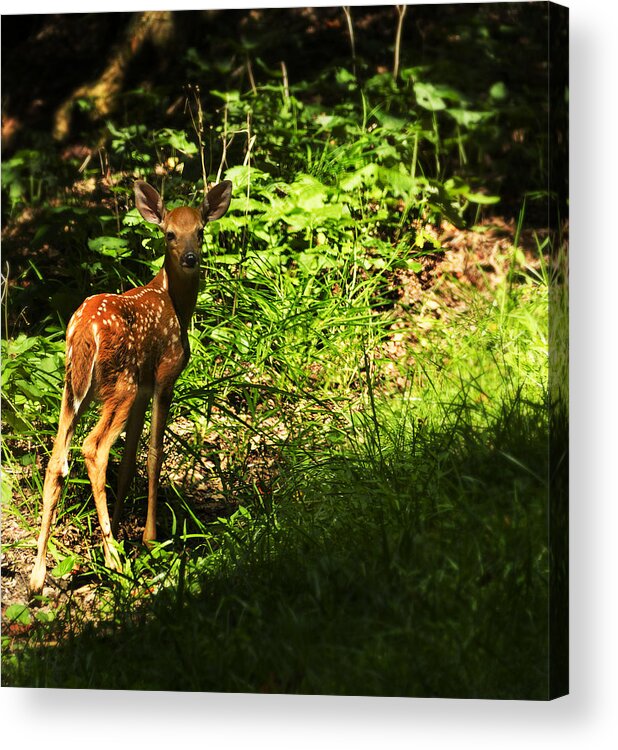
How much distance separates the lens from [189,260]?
5.52 m

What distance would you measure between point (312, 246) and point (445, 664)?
1590 mm

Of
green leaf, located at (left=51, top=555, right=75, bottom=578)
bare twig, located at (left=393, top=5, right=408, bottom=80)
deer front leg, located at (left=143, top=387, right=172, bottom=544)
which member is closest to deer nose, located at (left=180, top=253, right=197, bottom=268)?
deer front leg, located at (left=143, top=387, right=172, bottom=544)

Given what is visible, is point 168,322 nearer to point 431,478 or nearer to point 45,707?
point 431,478

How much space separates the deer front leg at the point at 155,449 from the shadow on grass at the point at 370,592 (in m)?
0.19

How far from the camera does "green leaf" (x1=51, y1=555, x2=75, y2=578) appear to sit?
562cm

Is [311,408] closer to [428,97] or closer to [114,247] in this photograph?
[114,247]

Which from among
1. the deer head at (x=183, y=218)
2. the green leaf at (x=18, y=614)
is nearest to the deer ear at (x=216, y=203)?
the deer head at (x=183, y=218)

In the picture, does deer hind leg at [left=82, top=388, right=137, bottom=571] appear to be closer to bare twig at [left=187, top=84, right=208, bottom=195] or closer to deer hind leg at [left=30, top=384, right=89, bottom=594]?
deer hind leg at [left=30, top=384, right=89, bottom=594]

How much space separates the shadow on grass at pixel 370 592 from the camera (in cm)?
501

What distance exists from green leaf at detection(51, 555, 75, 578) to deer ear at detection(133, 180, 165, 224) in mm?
1228

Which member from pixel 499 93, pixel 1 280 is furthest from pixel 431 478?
pixel 1 280

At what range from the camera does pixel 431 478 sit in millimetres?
5281

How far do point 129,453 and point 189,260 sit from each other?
0.71 metres

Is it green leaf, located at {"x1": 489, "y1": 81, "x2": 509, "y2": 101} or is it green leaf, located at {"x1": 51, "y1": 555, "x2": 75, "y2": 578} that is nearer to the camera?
green leaf, located at {"x1": 489, "y1": 81, "x2": 509, "y2": 101}
